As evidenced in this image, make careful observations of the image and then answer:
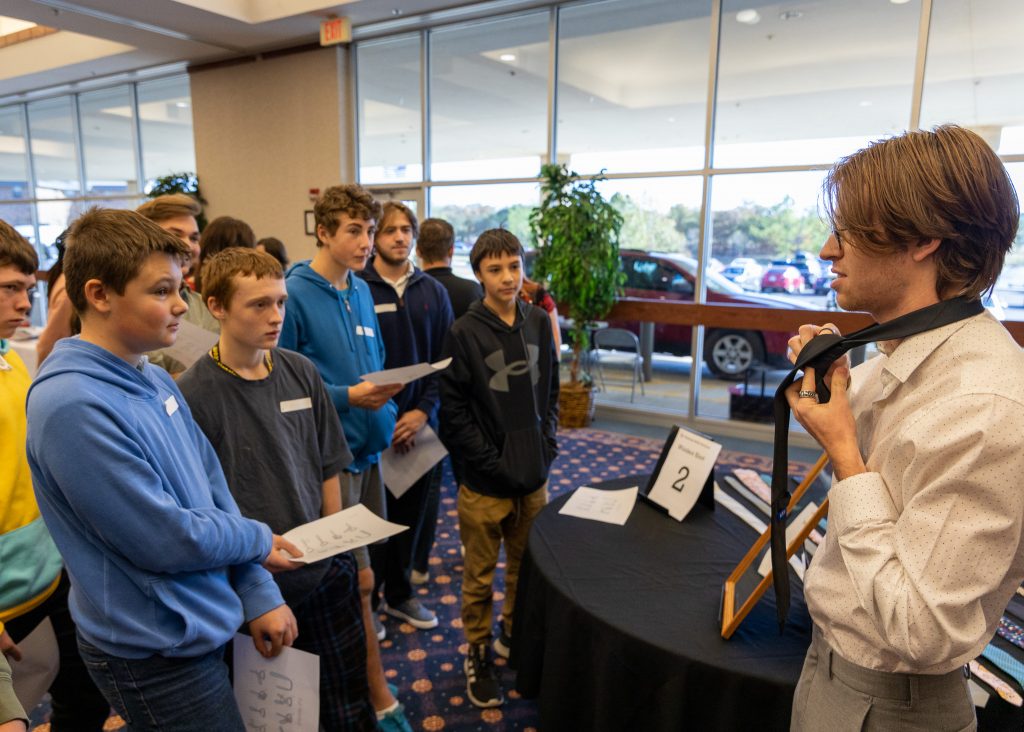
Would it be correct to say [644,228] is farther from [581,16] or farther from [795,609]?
[795,609]

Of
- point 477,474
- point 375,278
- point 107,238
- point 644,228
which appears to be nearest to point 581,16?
point 644,228

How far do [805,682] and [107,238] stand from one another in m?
1.41

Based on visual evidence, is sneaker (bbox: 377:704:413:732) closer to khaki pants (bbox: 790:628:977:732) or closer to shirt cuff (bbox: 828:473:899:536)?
khaki pants (bbox: 790:628:977:732)

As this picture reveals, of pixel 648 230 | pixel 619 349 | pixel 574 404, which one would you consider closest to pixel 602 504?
pixel 574 404

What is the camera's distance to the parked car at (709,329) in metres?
5.50

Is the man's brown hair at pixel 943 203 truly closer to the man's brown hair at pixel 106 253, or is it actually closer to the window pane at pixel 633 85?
the man's brown hair at pixel 106 253

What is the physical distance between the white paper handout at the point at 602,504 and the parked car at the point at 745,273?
387 cm

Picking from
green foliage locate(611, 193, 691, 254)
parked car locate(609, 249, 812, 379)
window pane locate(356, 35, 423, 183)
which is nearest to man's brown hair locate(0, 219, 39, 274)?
green foliage locate(611, 193, 691, 254)

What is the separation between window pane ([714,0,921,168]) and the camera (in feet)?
15.4

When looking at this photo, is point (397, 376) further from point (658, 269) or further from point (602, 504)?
point (658, 269)

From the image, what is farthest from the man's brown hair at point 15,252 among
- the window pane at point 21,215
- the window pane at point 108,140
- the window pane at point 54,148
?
the window pane at point 21,215

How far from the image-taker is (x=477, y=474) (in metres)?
2.19

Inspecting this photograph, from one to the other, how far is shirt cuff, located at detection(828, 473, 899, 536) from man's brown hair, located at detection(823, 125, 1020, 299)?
0.28 metres

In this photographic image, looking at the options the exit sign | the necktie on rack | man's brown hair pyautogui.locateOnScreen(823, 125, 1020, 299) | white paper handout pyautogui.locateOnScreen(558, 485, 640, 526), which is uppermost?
the exit sign
